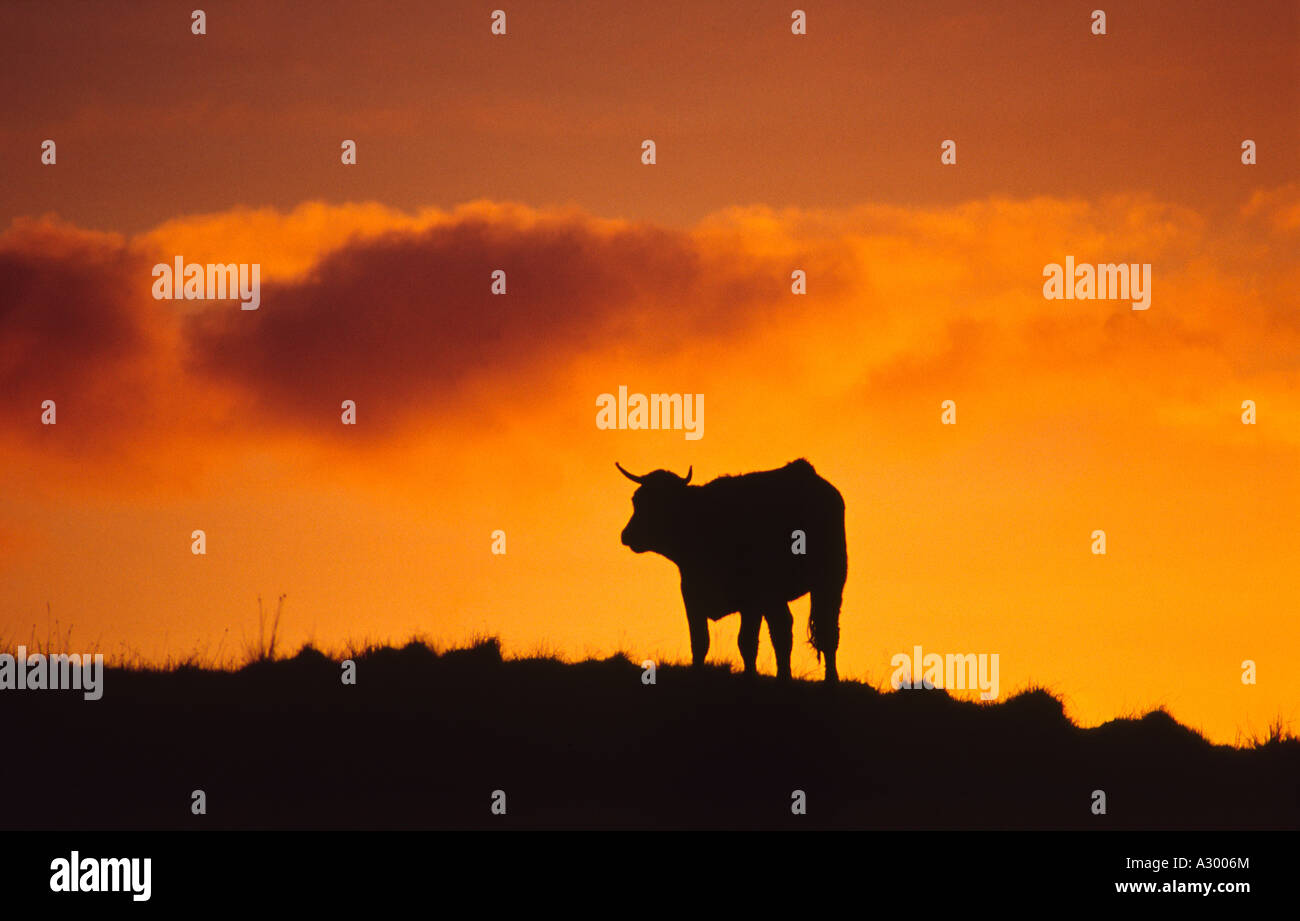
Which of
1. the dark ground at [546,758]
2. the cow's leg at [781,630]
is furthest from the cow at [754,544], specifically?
the dark ground at [546,758]

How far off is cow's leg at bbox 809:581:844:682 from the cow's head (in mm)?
2146

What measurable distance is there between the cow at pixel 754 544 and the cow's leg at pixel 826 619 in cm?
1

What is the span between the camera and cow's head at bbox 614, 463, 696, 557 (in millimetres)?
21297

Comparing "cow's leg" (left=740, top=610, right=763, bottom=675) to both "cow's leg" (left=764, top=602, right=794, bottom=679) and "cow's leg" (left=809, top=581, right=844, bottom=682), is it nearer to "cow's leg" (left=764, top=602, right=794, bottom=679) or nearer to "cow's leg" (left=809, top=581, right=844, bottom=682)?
"cow's leg" (left=764, top=602, right=794, bottom=679)

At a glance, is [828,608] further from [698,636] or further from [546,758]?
[546,758]

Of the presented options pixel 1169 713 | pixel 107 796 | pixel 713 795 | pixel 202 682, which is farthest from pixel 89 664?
pixel 1169 713

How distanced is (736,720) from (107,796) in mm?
6575

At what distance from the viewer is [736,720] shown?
17.3 metres

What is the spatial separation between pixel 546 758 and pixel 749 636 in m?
4.60

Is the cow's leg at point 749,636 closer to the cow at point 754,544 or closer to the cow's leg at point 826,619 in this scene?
the cow at point 754,544

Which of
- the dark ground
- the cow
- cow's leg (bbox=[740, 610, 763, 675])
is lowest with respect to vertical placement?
the dark ground

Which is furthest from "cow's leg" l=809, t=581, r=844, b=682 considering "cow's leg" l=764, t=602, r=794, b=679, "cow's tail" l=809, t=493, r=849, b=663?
"cow's leg" l=764, t=602, r=794, b=679
